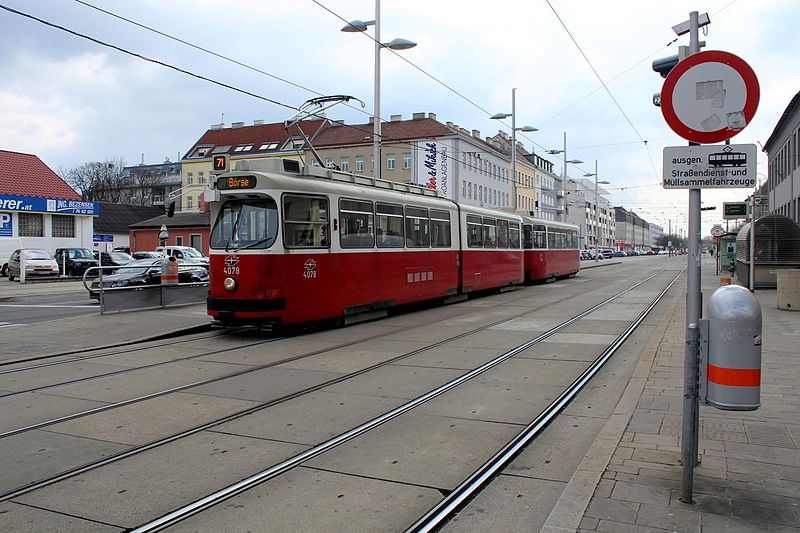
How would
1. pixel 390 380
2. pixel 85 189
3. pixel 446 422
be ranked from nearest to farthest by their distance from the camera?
pixel 446 422 < pixel 390 380 < pixel 85 189

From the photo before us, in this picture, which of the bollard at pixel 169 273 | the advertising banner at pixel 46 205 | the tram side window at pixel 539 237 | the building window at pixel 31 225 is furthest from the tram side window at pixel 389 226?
the building window at pixel 31 225

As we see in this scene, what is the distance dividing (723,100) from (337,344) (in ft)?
27.3

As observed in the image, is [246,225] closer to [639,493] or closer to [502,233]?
[639,493]

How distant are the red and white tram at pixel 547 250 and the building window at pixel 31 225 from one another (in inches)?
1392

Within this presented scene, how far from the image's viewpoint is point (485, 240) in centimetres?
2209

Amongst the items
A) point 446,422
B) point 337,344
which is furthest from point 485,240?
point 446,422

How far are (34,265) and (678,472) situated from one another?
118 ft

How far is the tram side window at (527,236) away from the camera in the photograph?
27.7 metres

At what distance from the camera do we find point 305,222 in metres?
12.5

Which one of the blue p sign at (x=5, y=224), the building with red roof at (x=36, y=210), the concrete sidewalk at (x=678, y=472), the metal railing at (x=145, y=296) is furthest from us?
the building with red roof at (x=36, y=210)

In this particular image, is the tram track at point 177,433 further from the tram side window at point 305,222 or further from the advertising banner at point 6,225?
the advertising banner at point 6,225

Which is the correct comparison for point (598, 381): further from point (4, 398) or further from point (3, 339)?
point (3, 339)

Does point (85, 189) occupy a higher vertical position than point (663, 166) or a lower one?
higher

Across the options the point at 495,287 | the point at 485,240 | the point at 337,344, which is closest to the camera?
the point at 337,344
